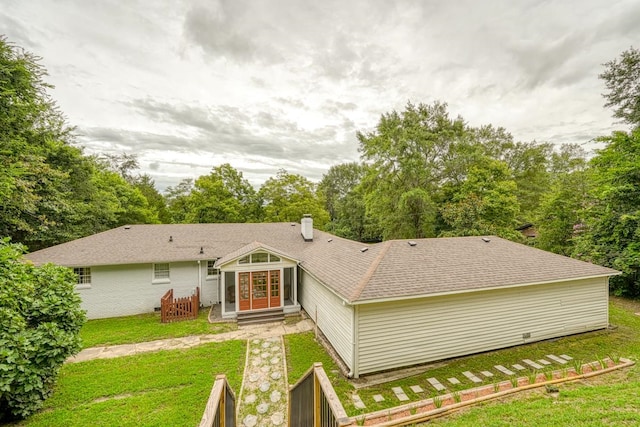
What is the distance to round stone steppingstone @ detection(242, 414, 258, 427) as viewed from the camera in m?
5.33

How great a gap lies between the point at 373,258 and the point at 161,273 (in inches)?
414

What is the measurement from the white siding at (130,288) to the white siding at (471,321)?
32.4 feet

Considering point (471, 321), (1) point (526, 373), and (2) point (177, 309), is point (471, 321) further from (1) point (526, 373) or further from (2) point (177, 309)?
(2) point (177, 309)

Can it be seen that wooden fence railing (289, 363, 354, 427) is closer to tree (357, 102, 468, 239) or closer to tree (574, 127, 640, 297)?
tree (574, 127, 640, 297)

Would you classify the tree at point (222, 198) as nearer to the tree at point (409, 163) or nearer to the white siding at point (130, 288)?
the tree at point (409, 163)

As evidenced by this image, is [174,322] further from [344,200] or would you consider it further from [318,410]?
[344,200]

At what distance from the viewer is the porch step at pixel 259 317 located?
1124cm

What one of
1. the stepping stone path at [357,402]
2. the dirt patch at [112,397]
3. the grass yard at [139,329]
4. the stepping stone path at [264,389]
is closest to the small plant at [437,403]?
the stepping stone path at [357,402]

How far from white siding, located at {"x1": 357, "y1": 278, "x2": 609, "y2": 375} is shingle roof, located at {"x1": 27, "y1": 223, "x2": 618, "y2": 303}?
415 mm

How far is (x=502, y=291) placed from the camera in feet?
27.7

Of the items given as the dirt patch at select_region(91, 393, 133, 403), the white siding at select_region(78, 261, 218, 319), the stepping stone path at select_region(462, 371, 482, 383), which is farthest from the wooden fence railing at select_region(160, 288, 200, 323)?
the stepping stone path at select_region(462, 371, 482, 383)

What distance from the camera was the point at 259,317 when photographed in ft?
37.7

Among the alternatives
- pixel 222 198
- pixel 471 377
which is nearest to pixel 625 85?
pixel 471 377

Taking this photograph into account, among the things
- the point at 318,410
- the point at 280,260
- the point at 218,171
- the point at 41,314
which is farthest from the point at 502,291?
the point at 218,171
